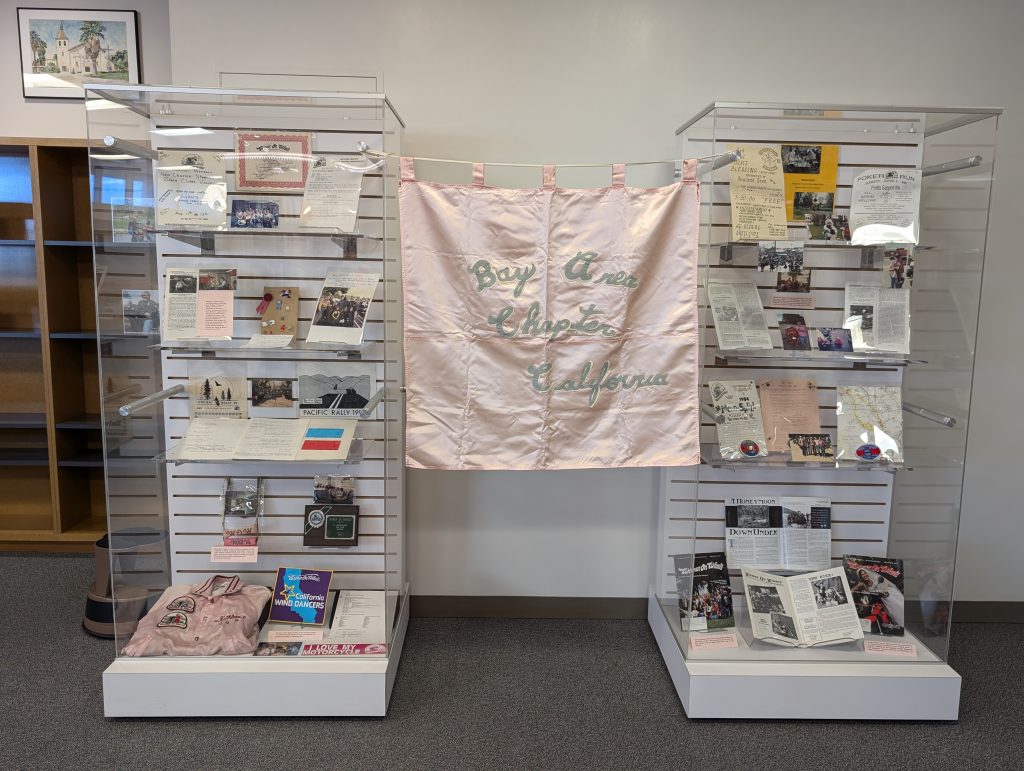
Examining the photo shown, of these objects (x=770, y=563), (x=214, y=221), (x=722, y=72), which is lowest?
(x=770, y=563)

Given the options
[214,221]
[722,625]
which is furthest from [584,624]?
[214,221]

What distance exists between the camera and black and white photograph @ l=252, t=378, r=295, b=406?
2486 mm

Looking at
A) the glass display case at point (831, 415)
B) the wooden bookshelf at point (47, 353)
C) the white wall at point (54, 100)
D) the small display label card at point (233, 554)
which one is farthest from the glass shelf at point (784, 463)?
the white wall at point (54, 100)

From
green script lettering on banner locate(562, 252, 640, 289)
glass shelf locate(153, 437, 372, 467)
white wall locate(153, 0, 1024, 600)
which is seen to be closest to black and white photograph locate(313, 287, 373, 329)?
glass shelf locate(153, 437, 372, 467)

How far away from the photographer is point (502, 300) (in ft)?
7.79

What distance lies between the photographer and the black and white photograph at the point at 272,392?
2.49 meters

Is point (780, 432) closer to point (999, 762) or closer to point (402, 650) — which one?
point (999, 762)

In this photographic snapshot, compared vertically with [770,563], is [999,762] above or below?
below

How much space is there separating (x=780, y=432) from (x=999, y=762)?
128 centimetres

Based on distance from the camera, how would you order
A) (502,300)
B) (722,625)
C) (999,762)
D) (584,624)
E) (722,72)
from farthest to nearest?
(584,624) < (722,72) < (722,625) < (502,300) < (999,762)

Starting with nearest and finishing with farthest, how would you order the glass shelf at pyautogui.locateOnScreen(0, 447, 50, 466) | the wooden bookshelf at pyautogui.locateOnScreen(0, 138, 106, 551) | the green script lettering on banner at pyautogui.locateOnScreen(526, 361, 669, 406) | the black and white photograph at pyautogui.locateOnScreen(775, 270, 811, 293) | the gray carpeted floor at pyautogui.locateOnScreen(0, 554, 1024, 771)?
the gray carpeted floor at pyautogui.locateOnScreen(0, 554, 1024, 771) → the green script lettering on banner at pyautogui.locateOnScreen(526, 361, 669, 406) → the black and white photograph at pyautogui.locateOnScreen(775, 270, 811, 293) → the wooden bookshelf at pyautogui.locateOnScreen(0, 138, 106, 551) → the glass shelf at pyautogui.locateOnScreen(0, 447, 50, 466)

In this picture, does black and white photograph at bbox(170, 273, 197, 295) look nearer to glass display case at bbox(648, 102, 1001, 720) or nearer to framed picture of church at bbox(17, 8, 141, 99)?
glass display case at bbox(648, 102, 1001, 720)

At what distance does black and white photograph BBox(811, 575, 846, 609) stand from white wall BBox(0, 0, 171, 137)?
419 centimetres

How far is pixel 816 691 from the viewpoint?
2.36 metres
